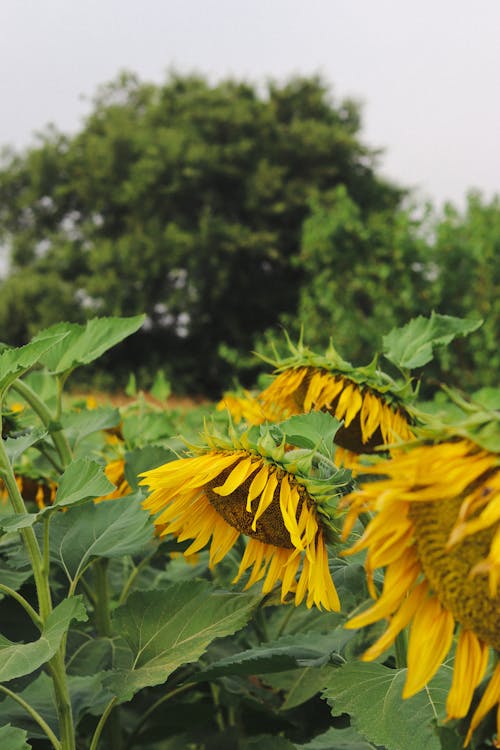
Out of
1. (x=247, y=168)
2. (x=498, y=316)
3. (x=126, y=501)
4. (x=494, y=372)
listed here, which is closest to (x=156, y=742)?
(x=126, y=501)

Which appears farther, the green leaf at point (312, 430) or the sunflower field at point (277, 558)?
the green leaf at point (312, 430)

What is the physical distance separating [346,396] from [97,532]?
369 mm

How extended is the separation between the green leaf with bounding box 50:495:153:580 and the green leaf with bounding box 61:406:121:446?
214mm

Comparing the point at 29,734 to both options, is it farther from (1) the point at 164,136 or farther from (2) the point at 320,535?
(1) the point at 164,136

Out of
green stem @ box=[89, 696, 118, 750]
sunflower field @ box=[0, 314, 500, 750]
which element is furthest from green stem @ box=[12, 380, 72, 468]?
green stem @ box=[89, 696, 118, 750]

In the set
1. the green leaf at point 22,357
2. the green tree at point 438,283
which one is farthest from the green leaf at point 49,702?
the green tree at point 438,283

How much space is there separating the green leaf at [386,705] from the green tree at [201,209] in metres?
15.7

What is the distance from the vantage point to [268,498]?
812 mm

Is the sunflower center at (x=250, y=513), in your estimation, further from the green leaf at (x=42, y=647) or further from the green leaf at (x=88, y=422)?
the green leaf at (x=88, y=422)

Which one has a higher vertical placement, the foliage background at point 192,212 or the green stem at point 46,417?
the foliage background at point 192,212

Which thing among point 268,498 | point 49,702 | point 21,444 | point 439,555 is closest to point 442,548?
point 439,555

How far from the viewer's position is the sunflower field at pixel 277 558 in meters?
0.56

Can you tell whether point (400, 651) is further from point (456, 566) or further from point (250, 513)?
point (456, 566)

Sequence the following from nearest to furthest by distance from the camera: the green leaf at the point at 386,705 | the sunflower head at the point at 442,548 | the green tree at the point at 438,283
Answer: the sunflower head at the point at 442,548, the green leaf at the point at 386,705, the green tree at the point at 438,283
